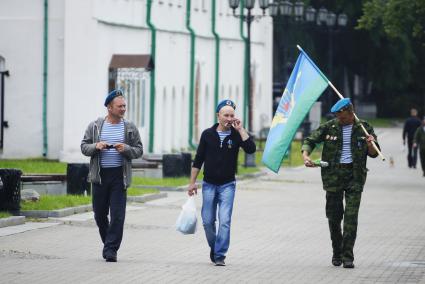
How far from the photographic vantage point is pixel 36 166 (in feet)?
123

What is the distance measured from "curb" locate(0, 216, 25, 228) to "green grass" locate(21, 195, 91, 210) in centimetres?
125

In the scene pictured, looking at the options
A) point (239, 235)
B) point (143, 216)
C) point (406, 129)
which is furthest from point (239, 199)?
point (406, 129)

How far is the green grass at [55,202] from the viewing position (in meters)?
24.0

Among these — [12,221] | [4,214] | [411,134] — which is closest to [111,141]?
[12,221]

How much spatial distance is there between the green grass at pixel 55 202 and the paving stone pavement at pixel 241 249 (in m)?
0.82

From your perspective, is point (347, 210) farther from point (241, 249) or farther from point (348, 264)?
point (241, 249)

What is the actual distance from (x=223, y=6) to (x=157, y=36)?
1211 cm

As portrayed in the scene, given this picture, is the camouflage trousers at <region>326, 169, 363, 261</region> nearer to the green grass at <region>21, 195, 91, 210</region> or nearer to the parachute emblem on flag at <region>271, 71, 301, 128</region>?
the parachute emblem on flag at <region>271, 71, 301, 128</region>

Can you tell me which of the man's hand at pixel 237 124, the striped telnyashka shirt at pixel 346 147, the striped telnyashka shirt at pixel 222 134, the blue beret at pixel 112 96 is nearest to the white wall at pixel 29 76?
the blue beret at pixel 112 96

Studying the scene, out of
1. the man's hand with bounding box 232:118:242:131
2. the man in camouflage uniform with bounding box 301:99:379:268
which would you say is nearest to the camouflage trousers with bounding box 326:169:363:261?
the man in camouflage uniform with bounding box 301:99:379:268

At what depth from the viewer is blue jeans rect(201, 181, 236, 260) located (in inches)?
688

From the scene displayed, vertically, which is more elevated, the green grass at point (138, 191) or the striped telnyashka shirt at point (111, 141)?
the striped telnyashka shirt at point (111, 141)

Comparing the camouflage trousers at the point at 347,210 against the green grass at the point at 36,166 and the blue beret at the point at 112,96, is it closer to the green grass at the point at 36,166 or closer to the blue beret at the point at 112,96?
the blue beret at the point at 112,96

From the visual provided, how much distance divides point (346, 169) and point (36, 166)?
20823mm
